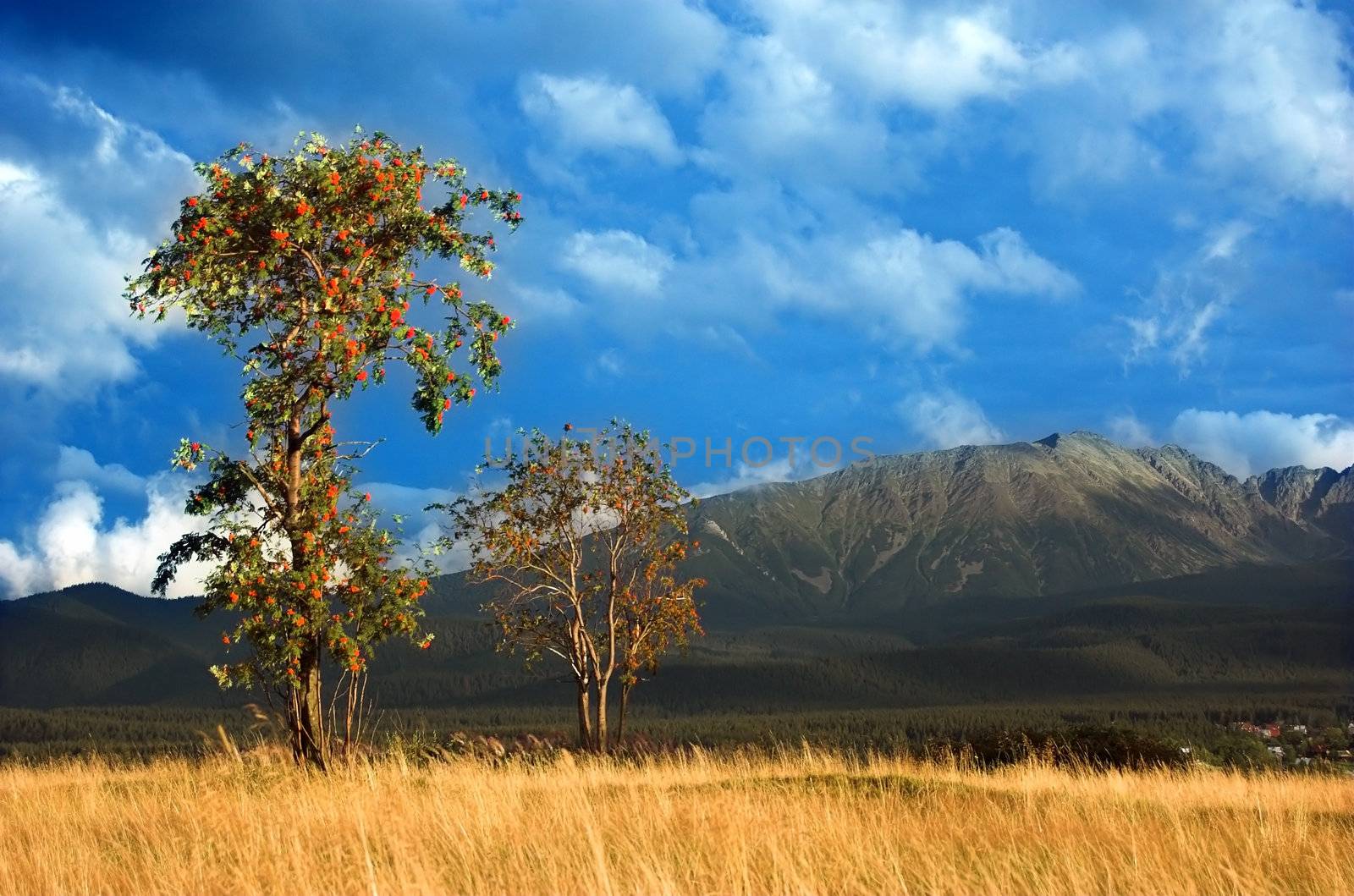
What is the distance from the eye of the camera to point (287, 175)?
19.4 meters

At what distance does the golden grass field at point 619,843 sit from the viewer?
26.8ft

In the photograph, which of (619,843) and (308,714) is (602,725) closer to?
(308,714)

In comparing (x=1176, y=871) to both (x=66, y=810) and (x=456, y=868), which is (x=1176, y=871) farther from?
(x=66, y=810)

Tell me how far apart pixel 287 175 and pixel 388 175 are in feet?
5.95

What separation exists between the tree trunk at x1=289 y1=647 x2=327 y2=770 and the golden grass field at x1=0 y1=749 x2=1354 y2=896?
11.6 feet

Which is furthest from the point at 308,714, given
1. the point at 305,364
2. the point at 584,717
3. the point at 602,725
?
the point at 584,717

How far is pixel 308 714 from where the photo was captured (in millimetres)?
19188

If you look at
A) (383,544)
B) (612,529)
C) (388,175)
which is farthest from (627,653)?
(388,175)

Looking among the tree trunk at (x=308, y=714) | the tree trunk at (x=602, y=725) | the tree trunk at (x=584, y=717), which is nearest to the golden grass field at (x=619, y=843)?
the tree trunk at (x=308, y=714)

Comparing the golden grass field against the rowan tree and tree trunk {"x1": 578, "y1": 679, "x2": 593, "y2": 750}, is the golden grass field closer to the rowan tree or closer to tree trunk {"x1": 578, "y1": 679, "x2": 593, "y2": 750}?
the rowan tree

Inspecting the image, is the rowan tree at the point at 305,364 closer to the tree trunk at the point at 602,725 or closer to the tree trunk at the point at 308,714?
the tree trunk at the point at 308,714

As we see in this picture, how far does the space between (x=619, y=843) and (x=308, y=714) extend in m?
11.5

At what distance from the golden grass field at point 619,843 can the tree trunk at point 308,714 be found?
3.52 meters

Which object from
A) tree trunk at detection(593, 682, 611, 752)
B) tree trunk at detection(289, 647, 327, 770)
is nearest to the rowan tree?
tree trunk at detection(289, 647, 327, 770)
